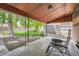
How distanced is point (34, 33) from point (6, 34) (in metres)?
0.57

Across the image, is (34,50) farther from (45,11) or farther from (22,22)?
(45,11)

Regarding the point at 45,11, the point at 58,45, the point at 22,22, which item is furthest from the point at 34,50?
the point at 45,11

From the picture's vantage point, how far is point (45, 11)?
11.4 ft

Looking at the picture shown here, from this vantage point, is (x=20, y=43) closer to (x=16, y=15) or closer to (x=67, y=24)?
(x=16, y=15)

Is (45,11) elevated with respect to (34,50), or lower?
elevated

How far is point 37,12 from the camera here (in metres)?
3.47

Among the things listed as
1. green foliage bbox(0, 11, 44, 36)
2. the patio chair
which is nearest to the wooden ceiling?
green foliage bbox(0, 11, 44, 36)

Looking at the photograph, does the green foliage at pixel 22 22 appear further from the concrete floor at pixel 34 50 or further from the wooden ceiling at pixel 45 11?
the concrete floor at pixel 34 50

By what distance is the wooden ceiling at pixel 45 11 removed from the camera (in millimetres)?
3395

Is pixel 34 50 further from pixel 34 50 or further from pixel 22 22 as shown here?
pixel 22 22

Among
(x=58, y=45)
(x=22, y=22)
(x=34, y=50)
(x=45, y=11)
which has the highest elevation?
(x=45, y=11)

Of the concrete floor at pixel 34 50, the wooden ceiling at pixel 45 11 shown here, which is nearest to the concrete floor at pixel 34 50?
the concrete floor at pixel 34 50

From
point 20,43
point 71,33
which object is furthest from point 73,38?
point 20,43

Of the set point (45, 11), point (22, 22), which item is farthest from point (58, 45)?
point (22, 22)
